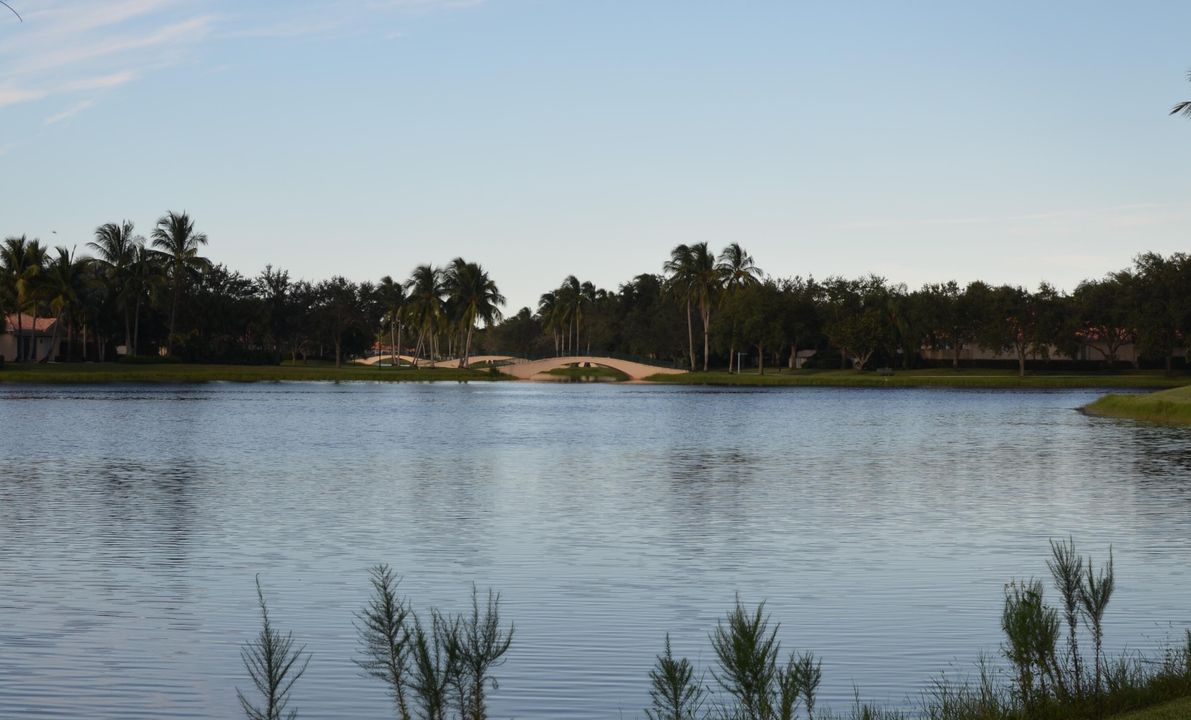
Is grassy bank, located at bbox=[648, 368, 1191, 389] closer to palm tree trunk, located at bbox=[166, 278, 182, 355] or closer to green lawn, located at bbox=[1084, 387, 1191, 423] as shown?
green lawn, located at bbox=[1084, 387, 1191, 423]

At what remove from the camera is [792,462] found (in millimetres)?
40469

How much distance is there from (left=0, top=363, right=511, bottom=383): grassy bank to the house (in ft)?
32.0

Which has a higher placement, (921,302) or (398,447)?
(921,302)

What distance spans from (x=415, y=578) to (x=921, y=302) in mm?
131304

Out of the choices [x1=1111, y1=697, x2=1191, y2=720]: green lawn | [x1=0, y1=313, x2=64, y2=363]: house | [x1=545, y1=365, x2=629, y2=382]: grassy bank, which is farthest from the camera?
[x1=545, y1=365, x2=629, y2=382]: grassy bank

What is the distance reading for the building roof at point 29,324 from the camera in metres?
124

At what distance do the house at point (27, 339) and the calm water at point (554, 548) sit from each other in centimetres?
8154

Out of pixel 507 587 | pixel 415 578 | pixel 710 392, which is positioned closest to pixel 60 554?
pixel 415 578

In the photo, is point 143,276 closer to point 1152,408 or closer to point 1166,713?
point 1152,408

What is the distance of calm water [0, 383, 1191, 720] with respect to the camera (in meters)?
12.5

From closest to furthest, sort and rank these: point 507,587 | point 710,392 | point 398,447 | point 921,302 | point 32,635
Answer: point 32,635 < point 507,587 < point 398,447 < point 710,392 < point 921,302

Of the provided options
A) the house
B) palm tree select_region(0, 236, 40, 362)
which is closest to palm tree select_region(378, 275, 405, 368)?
the house

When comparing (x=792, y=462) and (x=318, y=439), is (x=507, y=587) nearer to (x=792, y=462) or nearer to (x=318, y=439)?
(x=792, y=462)

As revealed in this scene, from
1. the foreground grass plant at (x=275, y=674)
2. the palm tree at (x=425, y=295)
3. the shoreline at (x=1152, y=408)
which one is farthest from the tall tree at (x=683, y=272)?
the foreground grass plant at (x=275, y=674)
